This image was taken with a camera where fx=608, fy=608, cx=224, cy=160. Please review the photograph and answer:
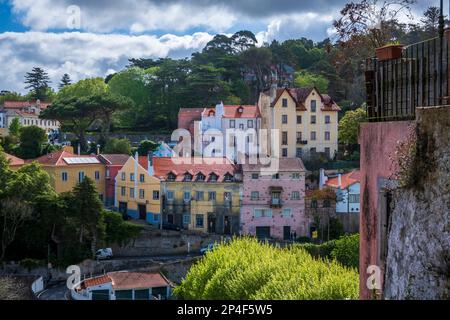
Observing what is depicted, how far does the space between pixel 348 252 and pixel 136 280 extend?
10.9 metres

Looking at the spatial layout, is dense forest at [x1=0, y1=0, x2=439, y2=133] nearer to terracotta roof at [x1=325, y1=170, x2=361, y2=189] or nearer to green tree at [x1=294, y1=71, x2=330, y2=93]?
green tree at [x1=294, y1=71, x2=330, y2=93]

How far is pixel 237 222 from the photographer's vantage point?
136 feet

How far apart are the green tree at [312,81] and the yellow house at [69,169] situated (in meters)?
29.9

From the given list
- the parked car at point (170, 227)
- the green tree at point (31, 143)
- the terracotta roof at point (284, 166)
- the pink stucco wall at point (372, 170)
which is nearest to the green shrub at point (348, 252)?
the terracotta roof at point (284, 166)

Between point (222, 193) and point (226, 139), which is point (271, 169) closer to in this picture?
point (222, 193)

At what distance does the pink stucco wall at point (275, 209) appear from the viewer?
41.0 metres

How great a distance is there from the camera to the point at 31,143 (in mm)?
49500

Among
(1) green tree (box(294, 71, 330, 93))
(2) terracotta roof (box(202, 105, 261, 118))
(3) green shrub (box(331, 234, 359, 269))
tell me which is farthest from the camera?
(1) green tree (box(294, 71, 330, 93))

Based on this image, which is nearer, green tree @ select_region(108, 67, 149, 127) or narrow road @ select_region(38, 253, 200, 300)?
narrow road @ select_region(38, 253, 200, 300)

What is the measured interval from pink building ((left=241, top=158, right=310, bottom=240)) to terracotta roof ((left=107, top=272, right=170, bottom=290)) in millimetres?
10599

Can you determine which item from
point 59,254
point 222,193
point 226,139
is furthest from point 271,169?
point 59,254

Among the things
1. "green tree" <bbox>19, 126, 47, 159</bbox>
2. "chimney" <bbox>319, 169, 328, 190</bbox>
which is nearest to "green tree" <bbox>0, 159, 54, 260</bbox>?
"green tree" <bbox>19, 126, 47, 159</bbox>

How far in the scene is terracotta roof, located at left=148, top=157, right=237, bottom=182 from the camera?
41719 millimetres

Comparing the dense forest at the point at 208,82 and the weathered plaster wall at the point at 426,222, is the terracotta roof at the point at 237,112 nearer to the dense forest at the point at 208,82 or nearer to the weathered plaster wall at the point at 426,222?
the dense forest at the point at 208,82
